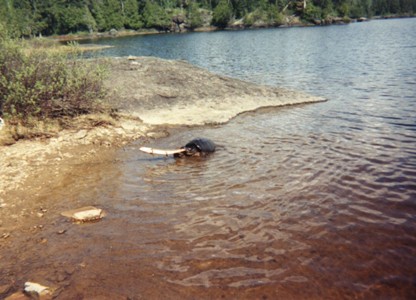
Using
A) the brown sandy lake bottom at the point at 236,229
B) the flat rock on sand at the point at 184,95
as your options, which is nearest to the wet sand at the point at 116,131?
the flat rock on sand at the point at 184,95

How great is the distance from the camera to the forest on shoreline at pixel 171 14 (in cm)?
12378

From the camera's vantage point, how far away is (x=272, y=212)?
25.0ft

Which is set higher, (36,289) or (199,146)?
(199,146)

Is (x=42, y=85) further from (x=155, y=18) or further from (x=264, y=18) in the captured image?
(x=155, y=18)

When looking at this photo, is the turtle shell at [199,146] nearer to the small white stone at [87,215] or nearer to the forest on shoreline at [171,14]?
the small white stone at [87,215]

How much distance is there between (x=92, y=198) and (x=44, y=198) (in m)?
1.17

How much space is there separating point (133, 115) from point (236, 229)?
400 inches

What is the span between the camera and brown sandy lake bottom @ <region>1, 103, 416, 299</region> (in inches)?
217

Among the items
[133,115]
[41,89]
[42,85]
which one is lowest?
[133,115]

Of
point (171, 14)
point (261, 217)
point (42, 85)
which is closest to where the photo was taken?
point (261, 217)

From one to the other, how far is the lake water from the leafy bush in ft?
10.5

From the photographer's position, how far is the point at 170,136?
13867mm

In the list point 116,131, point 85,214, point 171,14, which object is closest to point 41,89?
point 116,131

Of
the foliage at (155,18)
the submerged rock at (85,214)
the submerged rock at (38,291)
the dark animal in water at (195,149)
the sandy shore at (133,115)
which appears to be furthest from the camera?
the foliage at (155,18)
